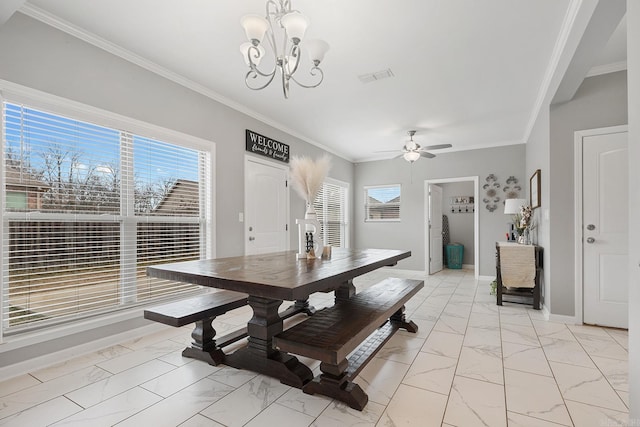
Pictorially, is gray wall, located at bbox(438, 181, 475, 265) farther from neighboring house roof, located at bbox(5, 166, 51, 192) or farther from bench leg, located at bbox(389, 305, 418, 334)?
neighboring house roof, located at bbox(5, 166, 51, 192)

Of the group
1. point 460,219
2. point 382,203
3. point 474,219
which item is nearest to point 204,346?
point 382,203

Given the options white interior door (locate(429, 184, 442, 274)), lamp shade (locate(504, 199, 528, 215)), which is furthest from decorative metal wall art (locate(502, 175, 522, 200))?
white interior door (locate(429, 184, 442, 274))

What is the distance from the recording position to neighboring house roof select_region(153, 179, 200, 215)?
3.11 m

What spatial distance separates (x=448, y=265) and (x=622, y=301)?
428 centimetres

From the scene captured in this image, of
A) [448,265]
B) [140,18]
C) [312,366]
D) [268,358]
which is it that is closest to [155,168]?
[140,18]

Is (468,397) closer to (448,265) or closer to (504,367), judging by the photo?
(504,367)

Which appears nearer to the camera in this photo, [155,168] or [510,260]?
[155,168]

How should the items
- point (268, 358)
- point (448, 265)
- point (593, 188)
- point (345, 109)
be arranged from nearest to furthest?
point (268, 358)
point (593, 188)
point (345, 109)
point (448, 265)

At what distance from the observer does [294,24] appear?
1737 mm

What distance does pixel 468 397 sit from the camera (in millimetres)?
1831

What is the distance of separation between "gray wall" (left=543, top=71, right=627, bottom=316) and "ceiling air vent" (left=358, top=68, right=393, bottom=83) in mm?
1792

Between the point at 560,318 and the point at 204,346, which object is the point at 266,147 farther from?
the point at 560,318

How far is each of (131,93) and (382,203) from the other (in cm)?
516

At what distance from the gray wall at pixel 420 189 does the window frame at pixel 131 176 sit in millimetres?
4103
